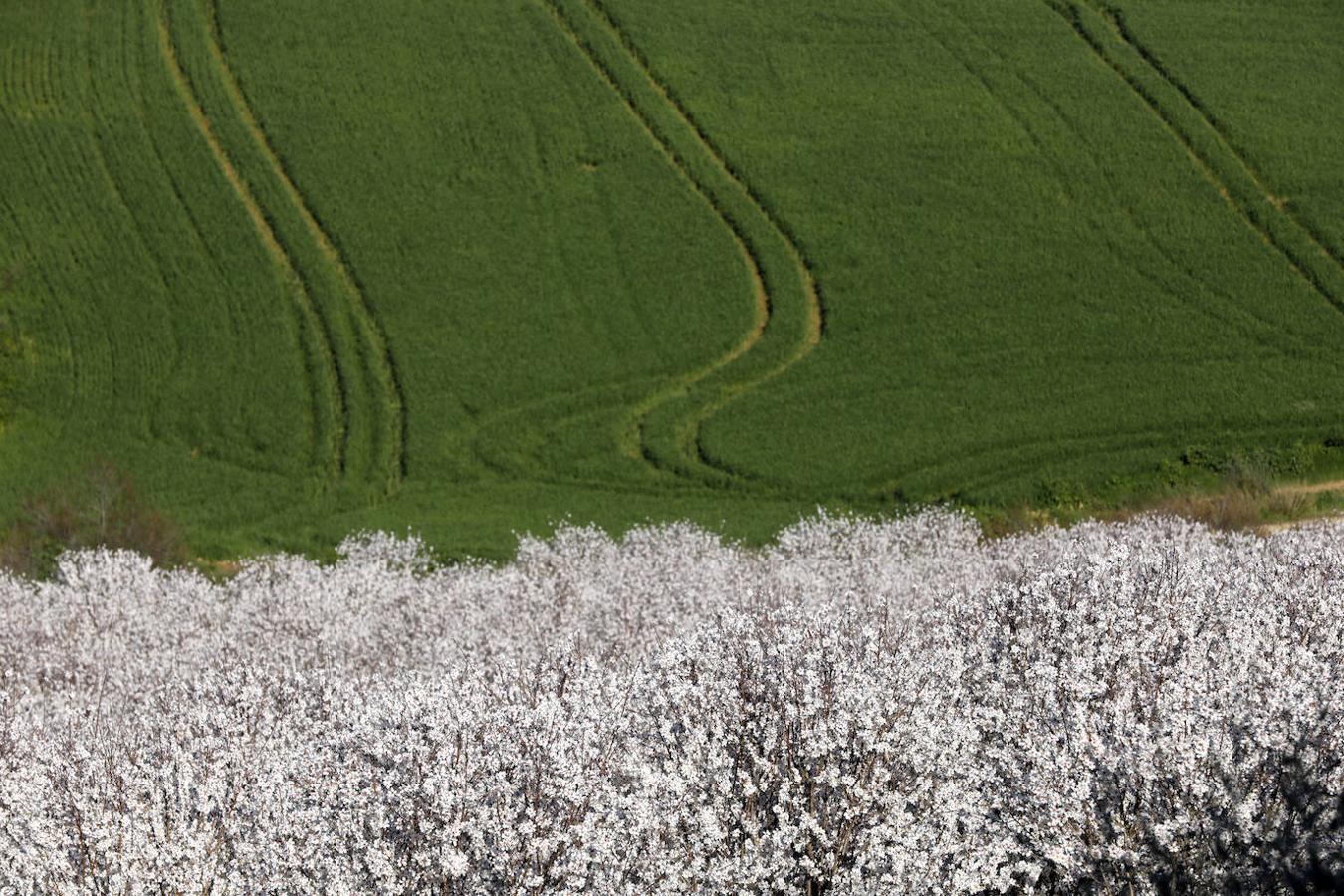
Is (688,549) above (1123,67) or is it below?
below

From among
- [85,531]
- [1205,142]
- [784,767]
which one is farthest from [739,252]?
[784,767]

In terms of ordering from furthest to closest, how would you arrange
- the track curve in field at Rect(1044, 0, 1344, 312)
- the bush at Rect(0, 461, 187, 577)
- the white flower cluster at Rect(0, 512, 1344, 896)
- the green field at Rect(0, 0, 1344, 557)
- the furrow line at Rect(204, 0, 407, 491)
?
the track curve in field at Rect(1044, 0, 1344, 312)
the furrow line at Rect(204, 0, 407, 491)
the green field at Rect(0, 0, 1344, 557)
the bush at Rect(0, 461, 187, 577)
the white flower cluster at Rect(0, 512, 1344, 896)

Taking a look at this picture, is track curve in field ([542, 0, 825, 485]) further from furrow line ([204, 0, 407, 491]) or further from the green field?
furrow line ([204, 0, 407, 491])

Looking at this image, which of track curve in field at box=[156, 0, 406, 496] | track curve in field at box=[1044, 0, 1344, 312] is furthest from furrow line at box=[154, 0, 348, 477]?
track curve in field at box=[1044, 0, 1344, 312]

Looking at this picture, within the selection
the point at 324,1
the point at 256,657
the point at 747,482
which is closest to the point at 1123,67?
the point at 747,482

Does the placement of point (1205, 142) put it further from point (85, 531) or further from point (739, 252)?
point (85, 531)

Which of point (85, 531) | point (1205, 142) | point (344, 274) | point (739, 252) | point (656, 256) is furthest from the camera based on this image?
point (1205, 142)

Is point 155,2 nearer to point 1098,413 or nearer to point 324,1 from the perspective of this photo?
point 324,1
